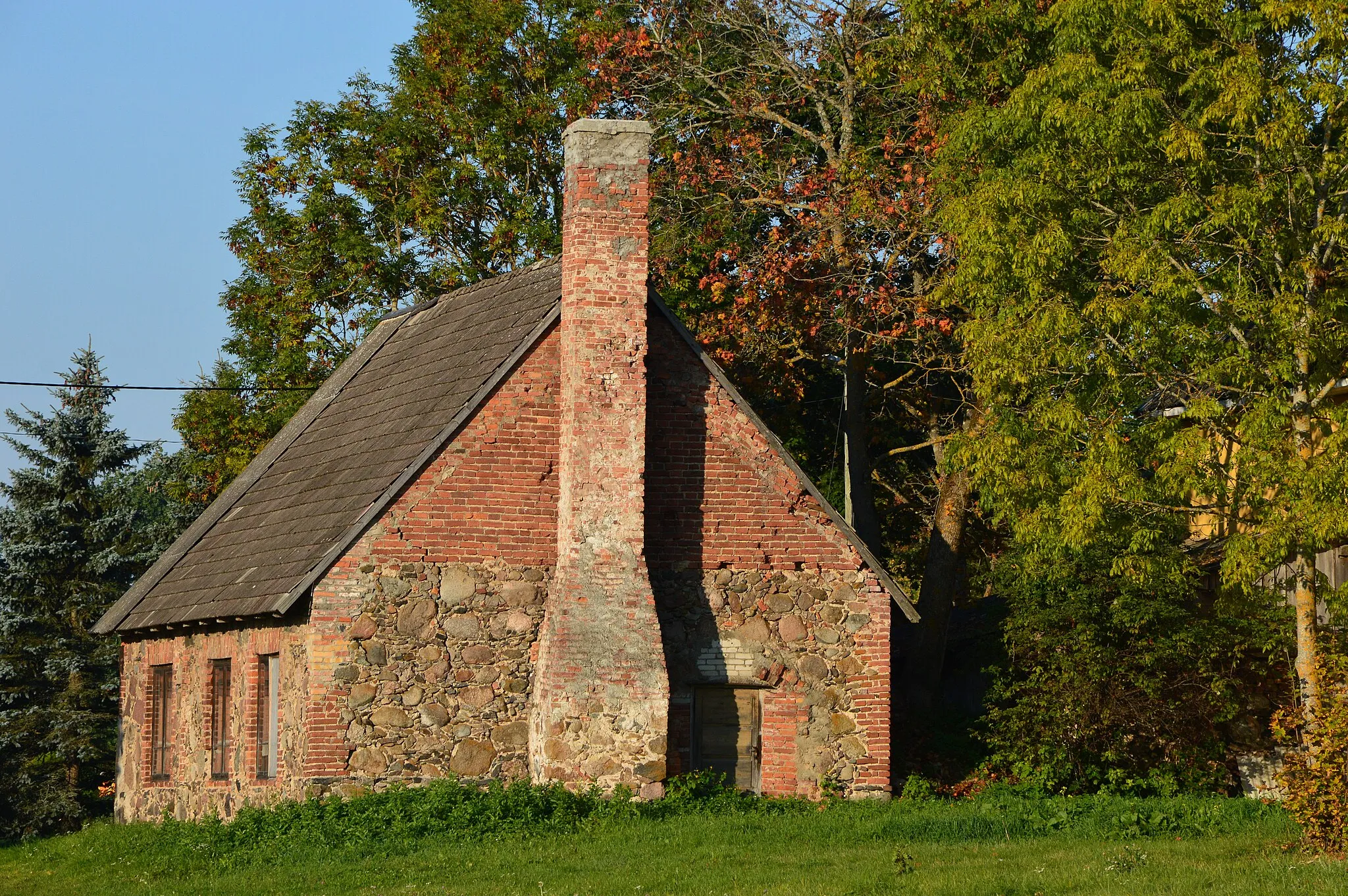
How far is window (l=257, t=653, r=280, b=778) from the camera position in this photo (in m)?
17.4

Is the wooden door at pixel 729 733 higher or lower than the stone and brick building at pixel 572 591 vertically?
lower

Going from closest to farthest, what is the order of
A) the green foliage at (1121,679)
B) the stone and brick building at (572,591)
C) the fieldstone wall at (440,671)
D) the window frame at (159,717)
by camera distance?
the stone and brick building at (572,591) < the fieldstone wall at (440,671) < the green foliage at (1121,679) < the window frame at (159,717)

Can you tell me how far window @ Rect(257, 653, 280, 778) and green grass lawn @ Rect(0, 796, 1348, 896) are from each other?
0.96 meters

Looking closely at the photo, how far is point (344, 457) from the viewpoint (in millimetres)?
18875

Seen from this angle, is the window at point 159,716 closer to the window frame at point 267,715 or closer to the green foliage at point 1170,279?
the window frame at point 267,715

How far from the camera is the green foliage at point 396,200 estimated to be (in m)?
28.7

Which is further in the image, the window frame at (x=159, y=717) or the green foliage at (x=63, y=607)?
the green foliage at (x=63, y=607)

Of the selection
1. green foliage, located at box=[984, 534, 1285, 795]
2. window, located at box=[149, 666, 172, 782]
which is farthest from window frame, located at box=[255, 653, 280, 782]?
green foliage, located at box=[984, 534, 1285, 795]

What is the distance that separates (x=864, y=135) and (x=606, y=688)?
462 inches

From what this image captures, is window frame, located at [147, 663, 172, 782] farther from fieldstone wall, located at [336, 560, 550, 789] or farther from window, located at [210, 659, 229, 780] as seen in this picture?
fieldstone wall, located at [336, 560, 550, 789]

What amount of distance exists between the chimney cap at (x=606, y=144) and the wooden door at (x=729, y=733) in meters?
5.63

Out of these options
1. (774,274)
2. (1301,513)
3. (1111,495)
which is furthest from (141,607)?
(1301,513)

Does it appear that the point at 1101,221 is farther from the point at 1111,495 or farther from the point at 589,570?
the point at 589,570

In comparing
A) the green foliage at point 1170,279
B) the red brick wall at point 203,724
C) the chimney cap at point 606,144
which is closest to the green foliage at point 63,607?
the red brick wall at point 203,724
